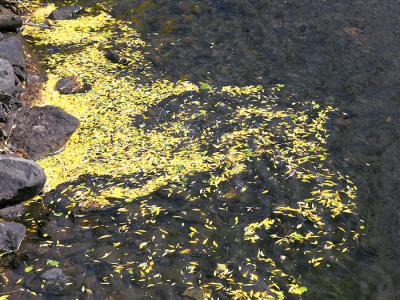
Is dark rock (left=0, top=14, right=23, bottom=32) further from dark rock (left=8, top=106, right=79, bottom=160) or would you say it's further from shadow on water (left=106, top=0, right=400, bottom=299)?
dark rock (left=8, top=106, right=79, bottom=160)

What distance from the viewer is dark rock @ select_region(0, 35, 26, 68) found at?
58.2 ft

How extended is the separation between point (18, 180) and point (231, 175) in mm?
5609

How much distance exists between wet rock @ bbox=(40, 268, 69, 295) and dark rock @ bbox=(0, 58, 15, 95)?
766 cm

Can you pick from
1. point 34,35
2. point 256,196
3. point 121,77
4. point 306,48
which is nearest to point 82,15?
point 34,35

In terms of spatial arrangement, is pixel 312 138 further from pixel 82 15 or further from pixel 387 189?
pixel 82 15

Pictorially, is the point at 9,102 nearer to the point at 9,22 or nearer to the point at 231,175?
the point at 9,22

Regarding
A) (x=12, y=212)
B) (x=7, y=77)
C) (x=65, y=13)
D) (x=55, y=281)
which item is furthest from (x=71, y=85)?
(x=55, y=281)

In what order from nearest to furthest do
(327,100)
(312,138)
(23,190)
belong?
(23,190) → (312,138) → (327,100)

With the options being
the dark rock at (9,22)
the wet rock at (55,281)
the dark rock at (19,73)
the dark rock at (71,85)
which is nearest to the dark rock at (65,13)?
the dark rock at (9,22)

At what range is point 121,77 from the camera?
725 inches

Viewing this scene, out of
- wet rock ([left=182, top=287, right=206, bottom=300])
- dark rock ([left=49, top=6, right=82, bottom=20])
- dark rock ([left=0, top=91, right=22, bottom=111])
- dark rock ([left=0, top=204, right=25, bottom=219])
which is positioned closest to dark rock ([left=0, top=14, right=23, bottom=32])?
dark rock ([left=49, top=6, right=82, bottom=20])

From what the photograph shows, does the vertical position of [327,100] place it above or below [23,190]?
above

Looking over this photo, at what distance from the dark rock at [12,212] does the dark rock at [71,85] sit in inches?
243

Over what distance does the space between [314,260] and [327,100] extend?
24.9 feet
